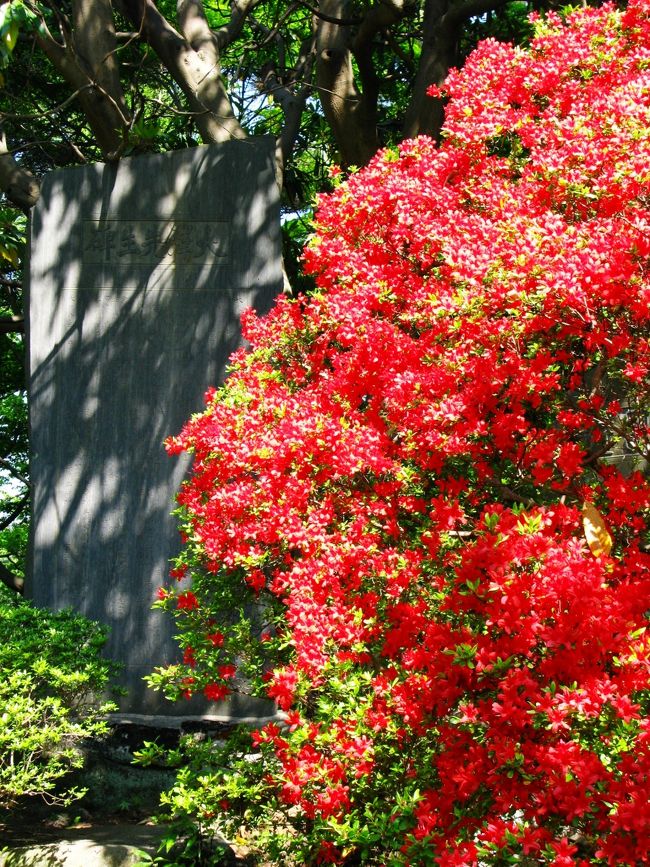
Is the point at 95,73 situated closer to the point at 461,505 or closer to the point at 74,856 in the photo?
the point at 461,505

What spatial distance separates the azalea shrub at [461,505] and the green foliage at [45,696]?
81 centimetres

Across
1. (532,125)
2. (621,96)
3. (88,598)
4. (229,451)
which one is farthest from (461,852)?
(88,598)

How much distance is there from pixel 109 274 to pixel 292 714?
414 centimetres

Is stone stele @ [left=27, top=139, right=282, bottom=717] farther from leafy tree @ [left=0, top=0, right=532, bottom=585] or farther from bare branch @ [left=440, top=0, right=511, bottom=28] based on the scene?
bare branch @ [left=440, top=0, right=511, bottom=28]

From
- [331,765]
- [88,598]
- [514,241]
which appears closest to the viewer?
[331,765]

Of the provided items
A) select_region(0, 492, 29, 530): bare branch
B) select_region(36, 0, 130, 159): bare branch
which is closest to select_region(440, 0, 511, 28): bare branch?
select_region(36, 0, 130, 159): bare branch

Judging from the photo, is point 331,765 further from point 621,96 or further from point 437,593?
point 621,96

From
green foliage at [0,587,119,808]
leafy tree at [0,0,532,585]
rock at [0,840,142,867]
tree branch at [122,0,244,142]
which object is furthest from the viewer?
tree branch at [122,0,244,142]

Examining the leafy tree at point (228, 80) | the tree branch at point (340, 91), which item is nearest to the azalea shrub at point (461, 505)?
the leafy tree at point (228, 80)

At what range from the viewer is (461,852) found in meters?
2.35

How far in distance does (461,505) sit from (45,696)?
→ 105 inches

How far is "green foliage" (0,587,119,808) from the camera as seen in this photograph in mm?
4121

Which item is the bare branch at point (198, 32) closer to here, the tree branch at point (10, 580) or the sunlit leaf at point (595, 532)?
the tree branch at point (10, 580)

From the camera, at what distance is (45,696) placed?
479cm
